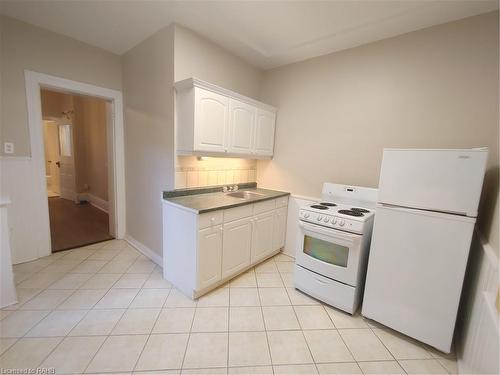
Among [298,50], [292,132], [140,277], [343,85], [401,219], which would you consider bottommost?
[140,277]

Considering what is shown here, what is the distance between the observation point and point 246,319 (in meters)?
1.85

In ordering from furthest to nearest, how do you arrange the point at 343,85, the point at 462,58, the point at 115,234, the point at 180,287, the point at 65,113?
the point at 65,113 < the point at 115,234 < the point at 343,85 < the point at 180,287 < the point at 462,58

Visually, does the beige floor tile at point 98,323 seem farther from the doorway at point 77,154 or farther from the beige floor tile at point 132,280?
the doorway at point 77,154

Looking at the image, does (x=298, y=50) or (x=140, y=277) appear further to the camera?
(x=298, y=50)

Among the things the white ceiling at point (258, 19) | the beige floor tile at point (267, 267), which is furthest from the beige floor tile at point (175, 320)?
the white ceiling at point (258, 19)

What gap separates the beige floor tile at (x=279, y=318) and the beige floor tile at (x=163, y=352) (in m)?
0.67

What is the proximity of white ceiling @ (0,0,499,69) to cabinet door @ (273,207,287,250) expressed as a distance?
2.02 m

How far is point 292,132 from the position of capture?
301 centimetres

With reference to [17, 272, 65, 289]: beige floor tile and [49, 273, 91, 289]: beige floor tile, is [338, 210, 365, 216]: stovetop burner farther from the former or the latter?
[17, 272, 65, 289]: beige floor tile

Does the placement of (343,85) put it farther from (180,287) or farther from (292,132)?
(180,287)

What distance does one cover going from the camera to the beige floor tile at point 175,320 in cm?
170

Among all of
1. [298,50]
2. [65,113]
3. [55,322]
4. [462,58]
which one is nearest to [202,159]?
[298,50]

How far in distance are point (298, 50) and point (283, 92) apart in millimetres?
560

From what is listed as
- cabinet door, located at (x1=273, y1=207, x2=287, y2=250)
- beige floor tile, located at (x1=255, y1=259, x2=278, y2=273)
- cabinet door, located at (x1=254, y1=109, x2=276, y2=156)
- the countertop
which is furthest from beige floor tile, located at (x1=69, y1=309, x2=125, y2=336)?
cabinet door, located at (x1=254, y1=109, x2=276, y2=156)
